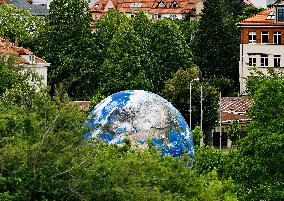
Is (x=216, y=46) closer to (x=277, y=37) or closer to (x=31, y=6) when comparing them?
(x=277, y=37)

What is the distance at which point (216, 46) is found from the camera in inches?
3438

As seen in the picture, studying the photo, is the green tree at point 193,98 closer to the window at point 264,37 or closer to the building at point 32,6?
the window at point 264,37

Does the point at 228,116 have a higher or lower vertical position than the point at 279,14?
lower

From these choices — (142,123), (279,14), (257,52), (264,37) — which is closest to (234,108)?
(257,52)

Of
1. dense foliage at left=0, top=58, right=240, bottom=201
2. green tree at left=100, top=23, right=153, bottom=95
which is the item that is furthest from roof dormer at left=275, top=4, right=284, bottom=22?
dense foliage at left=0, top=58, right=240, bottom=201

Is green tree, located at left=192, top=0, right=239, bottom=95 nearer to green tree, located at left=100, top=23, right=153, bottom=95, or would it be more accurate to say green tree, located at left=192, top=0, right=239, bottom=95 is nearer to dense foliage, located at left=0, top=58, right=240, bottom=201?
green tree, located at left=100, top=23, right=153, bottom=95

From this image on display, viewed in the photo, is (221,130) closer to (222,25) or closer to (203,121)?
(203,121)

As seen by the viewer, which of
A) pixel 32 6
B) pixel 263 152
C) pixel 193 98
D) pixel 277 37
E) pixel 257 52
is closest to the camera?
pixel 263 152

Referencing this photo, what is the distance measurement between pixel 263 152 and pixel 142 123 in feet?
13.0

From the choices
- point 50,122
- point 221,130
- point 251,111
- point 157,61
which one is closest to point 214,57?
point 157,61

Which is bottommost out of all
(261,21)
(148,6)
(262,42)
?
(262,42)

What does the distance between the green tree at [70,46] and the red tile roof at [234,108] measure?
1016cm

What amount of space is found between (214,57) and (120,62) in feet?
45.2

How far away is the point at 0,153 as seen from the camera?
23984 mm
